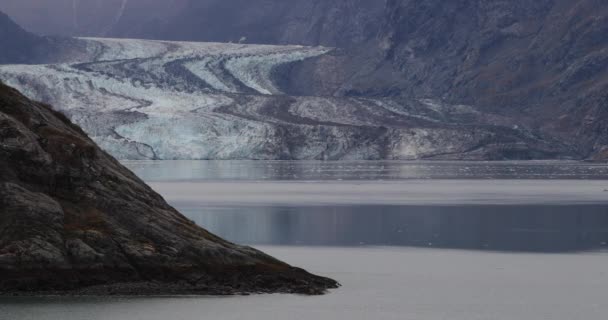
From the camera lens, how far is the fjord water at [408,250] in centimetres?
2955

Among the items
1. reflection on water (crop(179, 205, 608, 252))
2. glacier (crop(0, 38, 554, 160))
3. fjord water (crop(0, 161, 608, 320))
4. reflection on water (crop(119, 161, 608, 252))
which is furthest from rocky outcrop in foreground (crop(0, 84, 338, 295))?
glacier (crop(0, 38, 554, 160))

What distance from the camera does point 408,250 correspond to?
4200 cm

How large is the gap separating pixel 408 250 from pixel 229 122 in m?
113

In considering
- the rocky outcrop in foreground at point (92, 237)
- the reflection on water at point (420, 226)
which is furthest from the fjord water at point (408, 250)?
the rocky outcrop in foreground at point (92, 237)

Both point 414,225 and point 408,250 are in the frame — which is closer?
point 408,250

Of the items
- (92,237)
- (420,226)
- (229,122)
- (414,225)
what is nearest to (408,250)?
(420,226)

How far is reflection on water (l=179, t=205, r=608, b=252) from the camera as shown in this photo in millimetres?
44875

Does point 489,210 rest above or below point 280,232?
above

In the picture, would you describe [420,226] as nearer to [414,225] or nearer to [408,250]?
[414,225]

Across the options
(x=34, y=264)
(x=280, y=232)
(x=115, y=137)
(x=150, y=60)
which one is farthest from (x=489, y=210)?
(x=150, y=60)

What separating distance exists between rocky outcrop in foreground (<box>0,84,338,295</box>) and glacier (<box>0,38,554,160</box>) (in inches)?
4508

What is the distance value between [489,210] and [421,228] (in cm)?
1145

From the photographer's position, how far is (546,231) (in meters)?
49.5

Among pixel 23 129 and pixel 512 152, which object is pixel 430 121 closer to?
pixel 512 152
